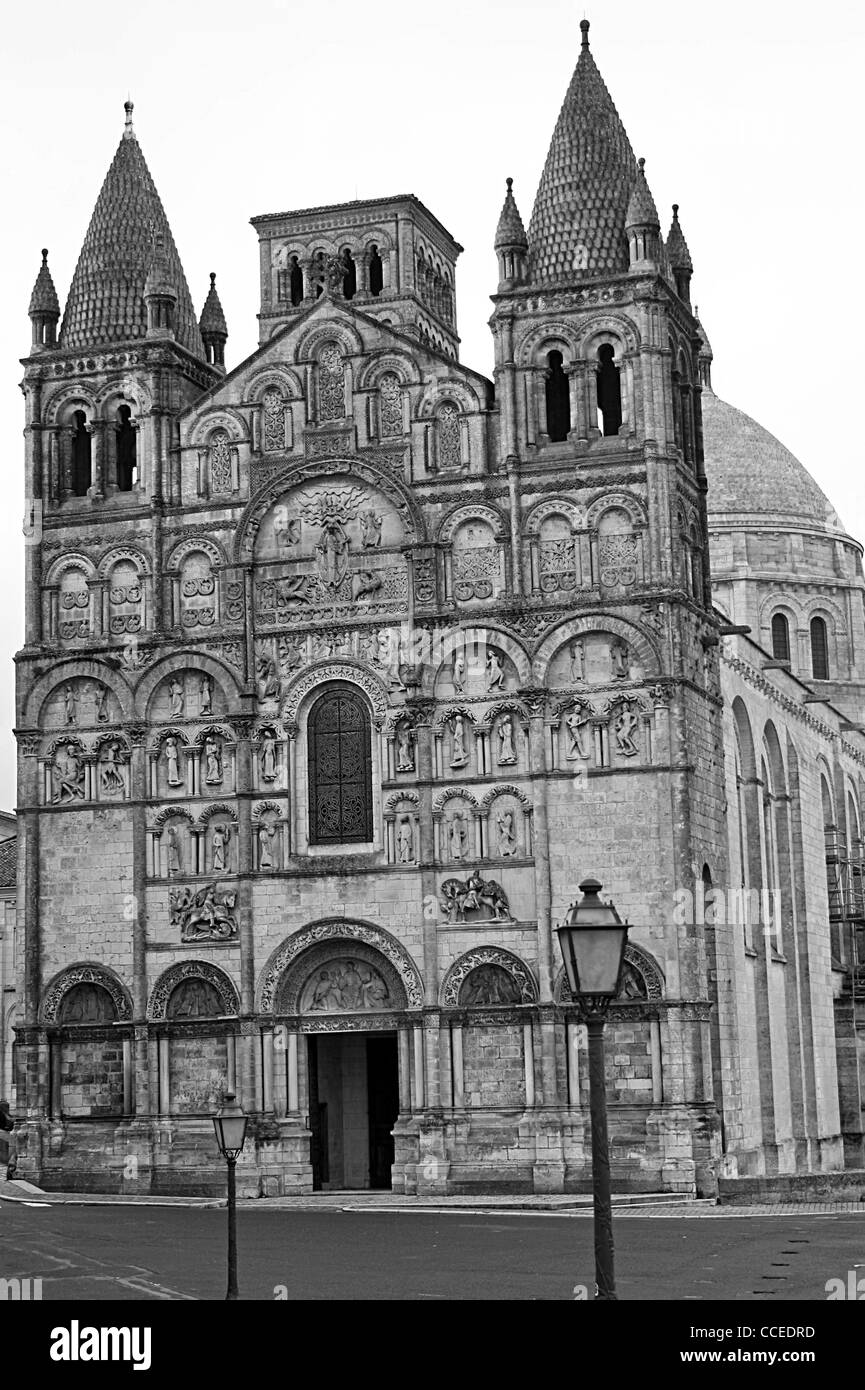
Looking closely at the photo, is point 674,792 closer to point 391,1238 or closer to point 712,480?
point 391,1238

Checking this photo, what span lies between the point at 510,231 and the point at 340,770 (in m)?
13.1

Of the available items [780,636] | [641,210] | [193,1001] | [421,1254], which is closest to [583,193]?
[641,210]

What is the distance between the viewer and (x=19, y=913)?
49.6 m

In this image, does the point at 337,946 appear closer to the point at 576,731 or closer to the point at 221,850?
the point at 221,850

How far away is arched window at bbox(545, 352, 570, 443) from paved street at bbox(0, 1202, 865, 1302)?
58.6 feet

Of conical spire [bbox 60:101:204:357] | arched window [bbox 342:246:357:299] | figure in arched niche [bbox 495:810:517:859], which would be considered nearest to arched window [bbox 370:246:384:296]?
arched window [bbox 342:246:357:299]

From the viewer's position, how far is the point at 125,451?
5191 cm

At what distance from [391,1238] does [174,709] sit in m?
18.0

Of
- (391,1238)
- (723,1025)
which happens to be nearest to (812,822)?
(723,1025)

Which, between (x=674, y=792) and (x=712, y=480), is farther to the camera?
(x=712, y=480)

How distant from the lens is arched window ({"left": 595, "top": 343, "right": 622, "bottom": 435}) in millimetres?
48000

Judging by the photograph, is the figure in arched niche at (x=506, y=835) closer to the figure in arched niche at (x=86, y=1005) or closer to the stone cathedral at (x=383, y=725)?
the stone cathedral at (x=383, y=725)

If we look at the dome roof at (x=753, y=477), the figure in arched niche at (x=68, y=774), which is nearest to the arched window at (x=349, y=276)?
the figure in arched niche at (x=68, y=774)

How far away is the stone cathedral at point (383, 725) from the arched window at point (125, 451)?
0.31ft
